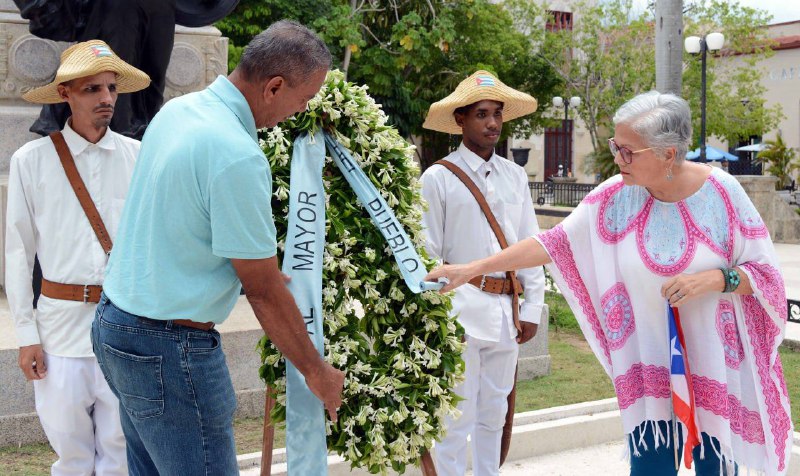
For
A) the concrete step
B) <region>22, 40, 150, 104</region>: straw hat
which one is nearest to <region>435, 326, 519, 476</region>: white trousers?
the concrete step

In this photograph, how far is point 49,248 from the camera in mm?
4055

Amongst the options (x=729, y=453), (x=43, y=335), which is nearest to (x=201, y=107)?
(x=43, y=335)

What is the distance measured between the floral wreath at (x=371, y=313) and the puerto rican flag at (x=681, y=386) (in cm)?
87

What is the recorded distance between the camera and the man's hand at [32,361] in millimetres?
4020

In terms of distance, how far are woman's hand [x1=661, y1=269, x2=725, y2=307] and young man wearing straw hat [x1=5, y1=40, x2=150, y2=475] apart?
7.72 feet

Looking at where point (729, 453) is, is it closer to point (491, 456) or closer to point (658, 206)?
point (658, 206)

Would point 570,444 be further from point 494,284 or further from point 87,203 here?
point 87,203

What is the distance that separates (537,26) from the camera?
1507 inches

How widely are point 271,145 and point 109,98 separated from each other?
0.98m

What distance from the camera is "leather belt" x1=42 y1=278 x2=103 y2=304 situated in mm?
4043

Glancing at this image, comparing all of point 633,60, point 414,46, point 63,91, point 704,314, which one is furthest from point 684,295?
point 633,60

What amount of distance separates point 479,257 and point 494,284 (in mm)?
163

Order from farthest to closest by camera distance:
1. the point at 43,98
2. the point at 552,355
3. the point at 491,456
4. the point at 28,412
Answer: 1. the point at 552,355
2. the point at 28,412
3. the point at 491,456
4. the point at 43,98

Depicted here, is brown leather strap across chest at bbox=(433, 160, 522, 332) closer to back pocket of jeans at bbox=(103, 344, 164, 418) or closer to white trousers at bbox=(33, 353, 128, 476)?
white trousers at bbox=(33, 353, 128, 476)
